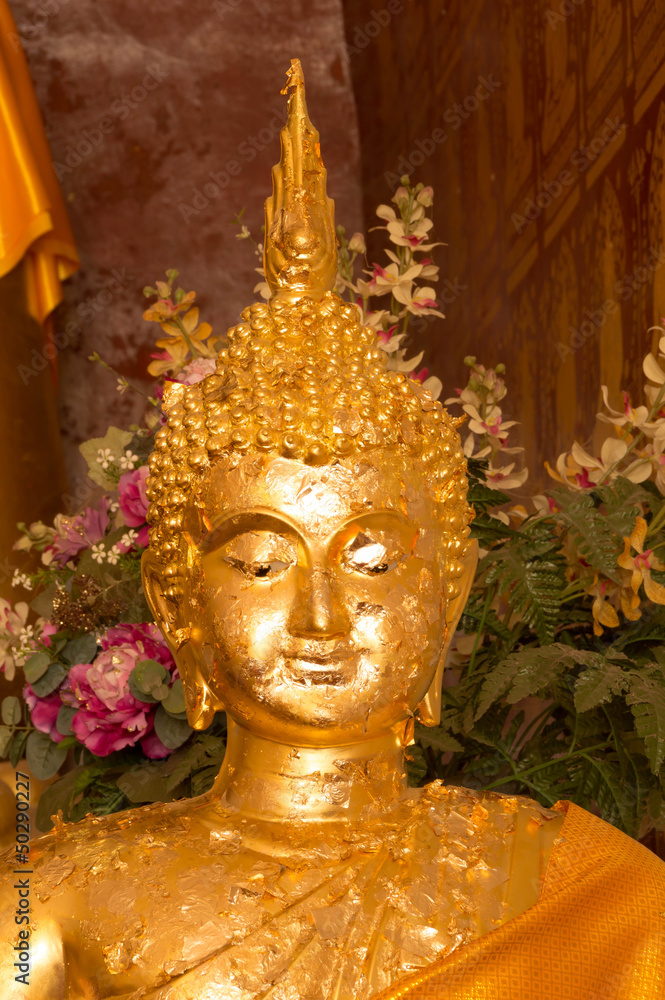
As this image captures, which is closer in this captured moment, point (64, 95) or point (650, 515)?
point (650, 515)

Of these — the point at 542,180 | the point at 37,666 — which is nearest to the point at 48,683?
the point at 37,666

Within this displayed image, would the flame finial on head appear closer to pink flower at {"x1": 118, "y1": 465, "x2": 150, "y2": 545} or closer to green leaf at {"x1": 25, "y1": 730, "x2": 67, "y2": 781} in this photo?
pink flower at {"x1": 118, "y1": 465, "x2": 150, "y2": 545}

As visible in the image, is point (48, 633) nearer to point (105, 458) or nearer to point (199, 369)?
point (105, 458)

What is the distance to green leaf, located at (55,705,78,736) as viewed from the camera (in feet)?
4.42

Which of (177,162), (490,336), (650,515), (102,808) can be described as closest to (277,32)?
(177,162)

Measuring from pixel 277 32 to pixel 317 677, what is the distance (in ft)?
8.24

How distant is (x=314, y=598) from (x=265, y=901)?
268 millimetres

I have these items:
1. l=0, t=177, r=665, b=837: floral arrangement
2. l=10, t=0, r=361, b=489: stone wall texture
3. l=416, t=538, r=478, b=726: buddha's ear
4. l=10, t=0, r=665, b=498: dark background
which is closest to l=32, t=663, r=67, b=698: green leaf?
l=0, t=177, r=665, b=837: floral arrangement

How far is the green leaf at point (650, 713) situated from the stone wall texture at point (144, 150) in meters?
1.96

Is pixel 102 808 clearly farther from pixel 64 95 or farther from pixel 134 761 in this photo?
pixel 64 95

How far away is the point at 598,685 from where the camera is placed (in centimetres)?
114

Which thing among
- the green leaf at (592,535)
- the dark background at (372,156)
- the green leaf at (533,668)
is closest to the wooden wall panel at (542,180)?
the dark background at (372,156)

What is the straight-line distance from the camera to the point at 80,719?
1.30 metres

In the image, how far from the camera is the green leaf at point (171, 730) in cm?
129
